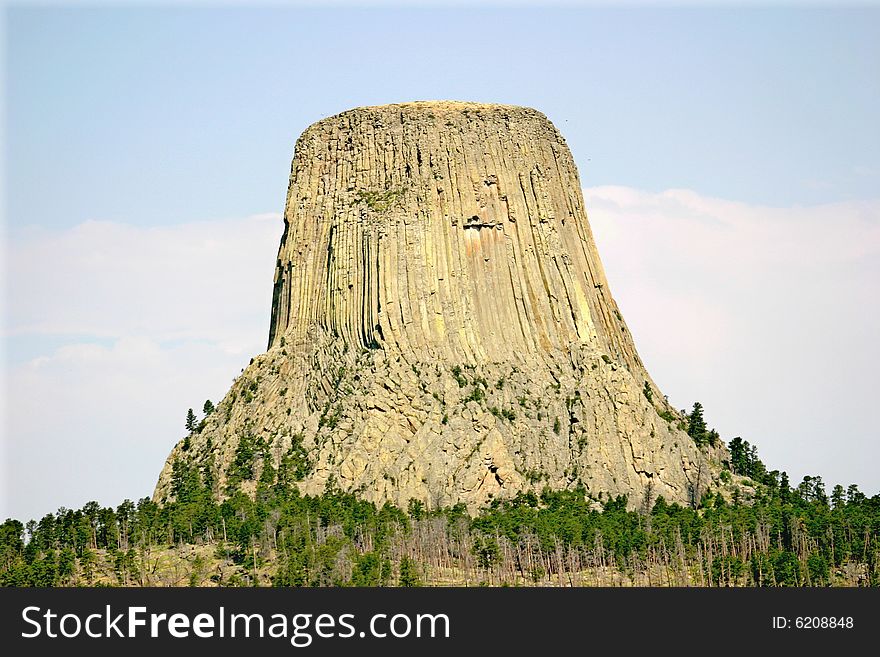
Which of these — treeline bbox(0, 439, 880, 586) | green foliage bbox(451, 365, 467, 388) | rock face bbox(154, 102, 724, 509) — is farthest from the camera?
green foliage bbox(451, 365, 467, 388)

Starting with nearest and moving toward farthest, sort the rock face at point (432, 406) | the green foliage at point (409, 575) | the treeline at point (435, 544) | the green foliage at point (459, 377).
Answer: the green foliage at point (409, 575) < the treeline at point (435, 544) < the rock face at point (432, 406) < the green foliage at point (459, 377)

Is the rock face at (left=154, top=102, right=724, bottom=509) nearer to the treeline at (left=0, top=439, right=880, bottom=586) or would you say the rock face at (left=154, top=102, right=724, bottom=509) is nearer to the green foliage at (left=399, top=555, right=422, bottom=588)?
the treeline at (left=0, top=439, right=880, bottom=586)

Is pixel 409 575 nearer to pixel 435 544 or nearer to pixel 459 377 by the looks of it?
pixel 435 544

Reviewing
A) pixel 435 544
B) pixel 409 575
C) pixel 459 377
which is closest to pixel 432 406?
pixel 459 377

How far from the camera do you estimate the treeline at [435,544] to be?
561 feet

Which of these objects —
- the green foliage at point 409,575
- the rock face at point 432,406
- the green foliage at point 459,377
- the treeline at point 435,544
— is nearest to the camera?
the green foliage at point 409,575

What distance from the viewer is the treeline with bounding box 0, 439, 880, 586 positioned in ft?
561

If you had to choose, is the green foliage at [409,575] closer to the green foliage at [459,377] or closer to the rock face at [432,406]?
the rock face at [432,406]

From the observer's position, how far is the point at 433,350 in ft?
642

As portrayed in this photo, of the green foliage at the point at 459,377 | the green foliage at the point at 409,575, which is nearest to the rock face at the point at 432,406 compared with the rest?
the green foliage at the point at 459,377

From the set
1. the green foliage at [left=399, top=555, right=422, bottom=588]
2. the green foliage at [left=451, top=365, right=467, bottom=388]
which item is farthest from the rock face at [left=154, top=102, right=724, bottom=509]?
the green foliage at [left=399, top=555, right=422, bottom=588]
